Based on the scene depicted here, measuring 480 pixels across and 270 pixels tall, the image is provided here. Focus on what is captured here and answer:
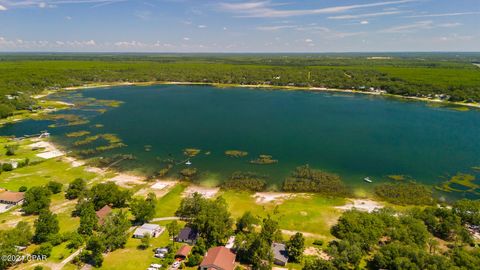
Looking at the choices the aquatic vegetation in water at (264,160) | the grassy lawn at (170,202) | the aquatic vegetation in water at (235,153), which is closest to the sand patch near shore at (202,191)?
the grassy lawn at (170,202)

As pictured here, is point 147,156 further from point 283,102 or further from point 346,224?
point 283,102

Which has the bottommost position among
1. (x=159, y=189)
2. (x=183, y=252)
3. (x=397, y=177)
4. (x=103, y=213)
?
(x=183, y=252)

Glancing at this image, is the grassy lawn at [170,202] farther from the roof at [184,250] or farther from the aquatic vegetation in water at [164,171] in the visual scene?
the roof at [184,250]

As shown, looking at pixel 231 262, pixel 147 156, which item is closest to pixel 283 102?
pixel 147 156

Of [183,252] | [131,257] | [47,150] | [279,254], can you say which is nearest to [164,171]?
[131,257]

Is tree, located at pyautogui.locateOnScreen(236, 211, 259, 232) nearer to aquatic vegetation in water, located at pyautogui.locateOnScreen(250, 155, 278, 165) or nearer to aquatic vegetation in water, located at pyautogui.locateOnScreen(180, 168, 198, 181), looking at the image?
aquatic vegetation in water, located at pyautogui.locateOnScreen(180, 168, 198, 181)

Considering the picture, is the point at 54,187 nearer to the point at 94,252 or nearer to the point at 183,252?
the point at 94,252
